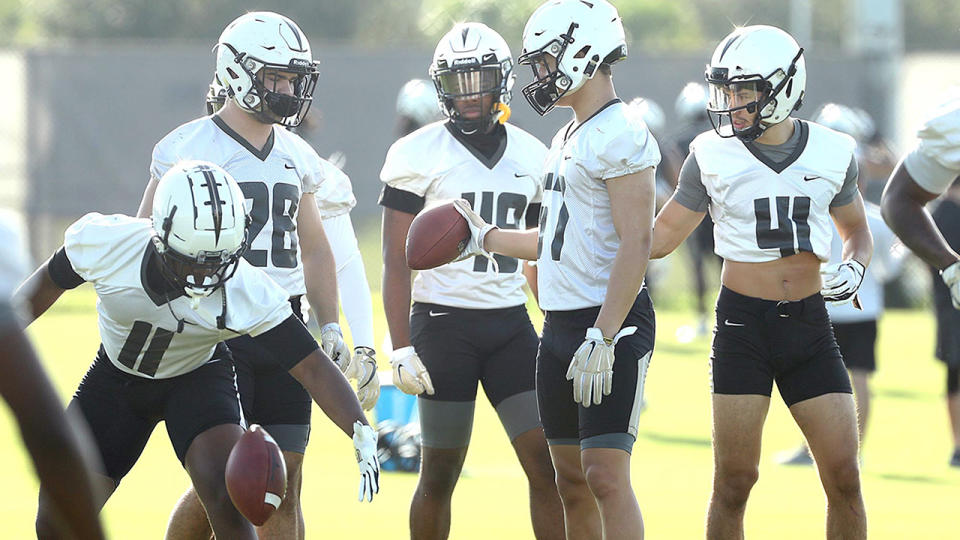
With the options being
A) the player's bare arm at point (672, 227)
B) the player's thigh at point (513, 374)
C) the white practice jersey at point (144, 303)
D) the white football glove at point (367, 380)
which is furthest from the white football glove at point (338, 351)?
the player's bare arm at point (672, 227)

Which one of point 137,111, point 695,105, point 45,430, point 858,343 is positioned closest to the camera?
point 45,430

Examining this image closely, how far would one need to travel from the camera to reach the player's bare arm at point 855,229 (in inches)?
198

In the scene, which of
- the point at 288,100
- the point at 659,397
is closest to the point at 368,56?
the point at 659,397

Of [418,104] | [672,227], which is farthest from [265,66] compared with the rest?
[418,104]

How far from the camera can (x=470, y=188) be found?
17.4 ft

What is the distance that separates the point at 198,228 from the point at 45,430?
970 mm

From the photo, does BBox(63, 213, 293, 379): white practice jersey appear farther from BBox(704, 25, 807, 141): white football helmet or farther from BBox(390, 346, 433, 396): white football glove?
BBox(704, 25, 807, 141): white football helmet

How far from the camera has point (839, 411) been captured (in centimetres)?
472

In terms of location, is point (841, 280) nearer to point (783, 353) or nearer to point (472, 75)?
point (783, 353)

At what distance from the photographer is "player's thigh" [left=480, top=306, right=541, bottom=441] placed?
17.0ft

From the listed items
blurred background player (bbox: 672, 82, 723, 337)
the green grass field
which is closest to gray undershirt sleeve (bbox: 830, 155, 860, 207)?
the green grass field

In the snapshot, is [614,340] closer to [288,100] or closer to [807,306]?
[807,306]

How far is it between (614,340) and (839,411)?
883 millimetres

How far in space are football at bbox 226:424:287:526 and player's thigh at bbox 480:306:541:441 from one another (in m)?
1.35
